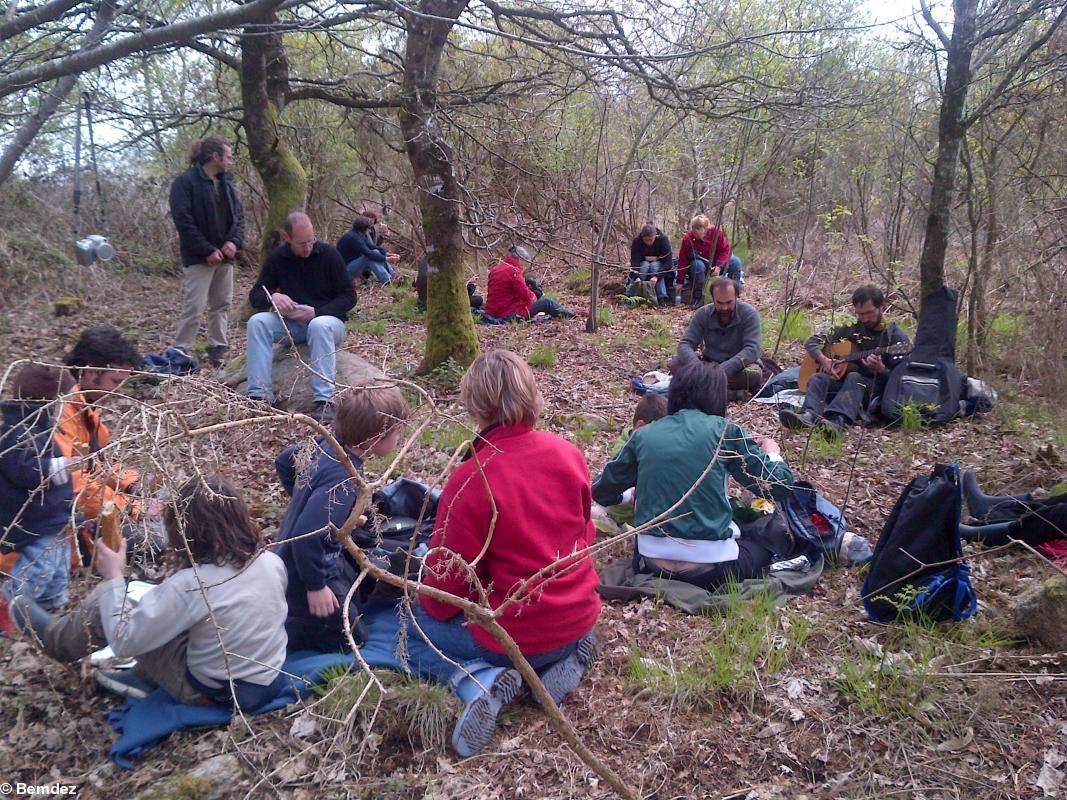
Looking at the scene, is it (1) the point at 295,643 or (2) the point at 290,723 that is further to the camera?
(1) the point at 295,643

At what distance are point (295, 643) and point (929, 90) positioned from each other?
25.8 feet

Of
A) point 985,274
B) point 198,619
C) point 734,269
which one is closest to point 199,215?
point 198,619

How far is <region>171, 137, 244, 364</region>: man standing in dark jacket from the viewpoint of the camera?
247 inches

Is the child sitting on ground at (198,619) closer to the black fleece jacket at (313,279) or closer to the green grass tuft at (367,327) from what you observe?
the black fleece jacket at (313,279)

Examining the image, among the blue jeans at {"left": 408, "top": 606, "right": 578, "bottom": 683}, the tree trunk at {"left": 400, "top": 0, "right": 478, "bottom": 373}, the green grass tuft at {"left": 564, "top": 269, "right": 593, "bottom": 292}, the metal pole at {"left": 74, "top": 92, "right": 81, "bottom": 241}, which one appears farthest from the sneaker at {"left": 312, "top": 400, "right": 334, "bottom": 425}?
the green grass tuft at {"left": 564, "top": 269, "right": 593, "bottom": 292}

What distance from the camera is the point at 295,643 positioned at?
3.09 meters

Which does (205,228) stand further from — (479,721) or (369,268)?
(479,721)

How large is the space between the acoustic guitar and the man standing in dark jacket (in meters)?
5.19

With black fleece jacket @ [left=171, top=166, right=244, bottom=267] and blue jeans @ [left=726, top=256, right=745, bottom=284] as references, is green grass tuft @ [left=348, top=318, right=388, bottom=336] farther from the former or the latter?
blue jeans @ [left=726, top=256, right=745, bottom=284]

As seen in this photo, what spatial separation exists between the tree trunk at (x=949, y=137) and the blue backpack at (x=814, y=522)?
3.10m

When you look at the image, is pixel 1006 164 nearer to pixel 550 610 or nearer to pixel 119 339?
pixel 550 610

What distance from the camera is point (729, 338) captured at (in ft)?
21.2

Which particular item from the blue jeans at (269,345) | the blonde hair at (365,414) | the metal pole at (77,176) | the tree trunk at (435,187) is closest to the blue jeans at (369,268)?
the metal pole at (77,176)

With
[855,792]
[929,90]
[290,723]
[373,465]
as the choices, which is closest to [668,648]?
[855,792]
